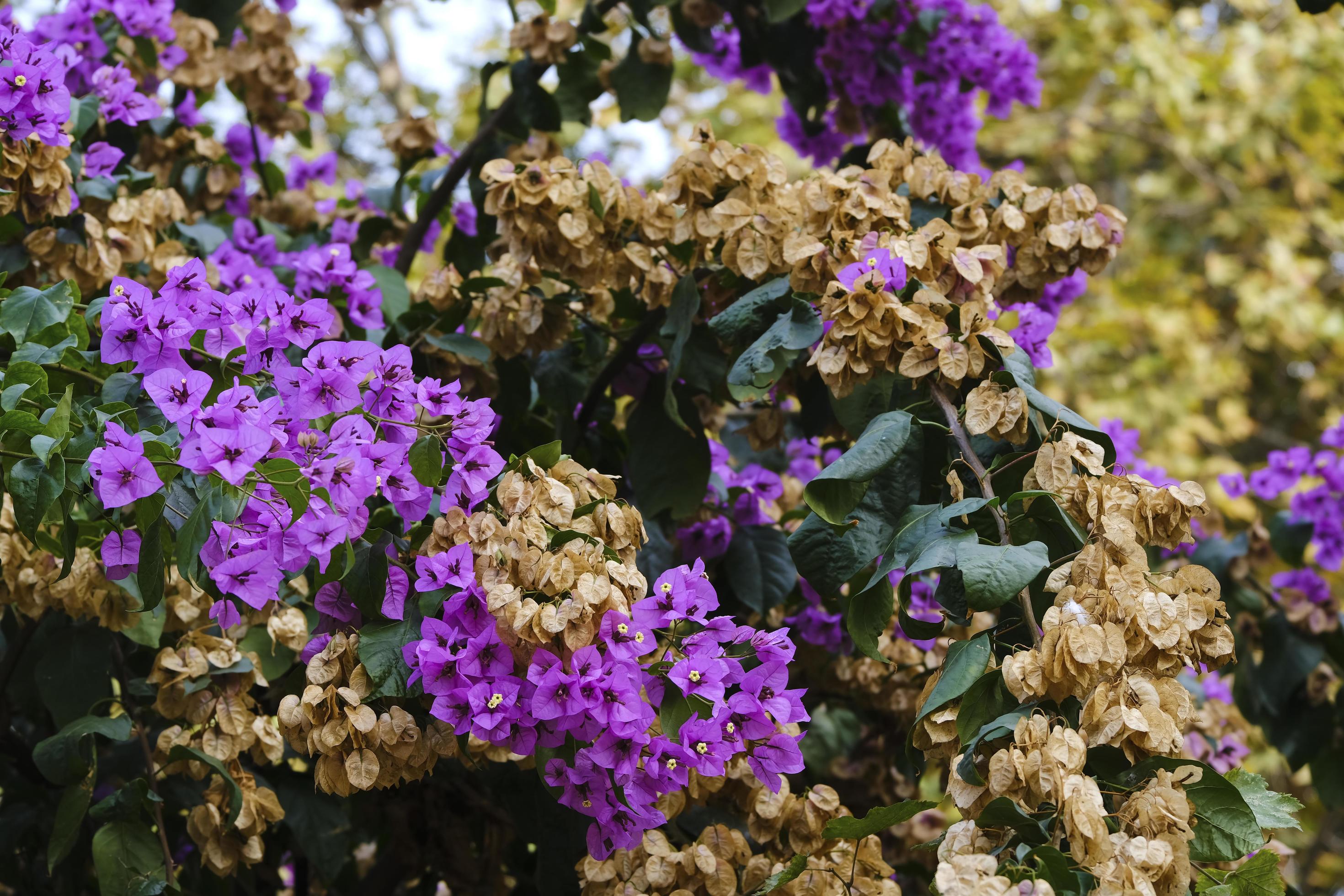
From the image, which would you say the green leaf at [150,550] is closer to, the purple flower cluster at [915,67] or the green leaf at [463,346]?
the green leaf at [463,346]

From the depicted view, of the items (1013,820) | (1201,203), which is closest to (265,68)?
(1013,820)

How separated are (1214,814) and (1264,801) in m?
0.08

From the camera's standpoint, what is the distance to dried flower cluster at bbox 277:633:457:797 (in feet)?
3.05

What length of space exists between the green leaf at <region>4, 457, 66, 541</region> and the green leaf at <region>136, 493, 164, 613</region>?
0.06 m

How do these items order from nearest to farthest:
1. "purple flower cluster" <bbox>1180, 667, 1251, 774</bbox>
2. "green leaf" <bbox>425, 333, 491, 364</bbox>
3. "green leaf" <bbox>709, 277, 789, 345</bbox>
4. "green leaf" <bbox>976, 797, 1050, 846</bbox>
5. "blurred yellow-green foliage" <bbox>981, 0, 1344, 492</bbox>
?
"green leaf" <bbox>976, 797, 1050, 846</bbox> < "green leaf" <bbox>709, 277, 789, 345</bbox> < "green leaf" <bbox>425, 333, 491, 364</bbox> < "purple flower cluster" <bbox>1180, 667, 1251, 774</bbox> < "blurred yellow-green foliage" <bbox>981, 0, 1344, 492</bbox>

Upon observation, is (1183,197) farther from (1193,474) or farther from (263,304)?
(263,304)

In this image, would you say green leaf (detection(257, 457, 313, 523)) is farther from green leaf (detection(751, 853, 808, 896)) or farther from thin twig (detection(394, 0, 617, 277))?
thin twig (detection(394, 0, 617, 277))

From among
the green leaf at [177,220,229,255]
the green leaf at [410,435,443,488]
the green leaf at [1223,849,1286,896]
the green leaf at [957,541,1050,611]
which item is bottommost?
the green leaf at [1223,849,1286,896]

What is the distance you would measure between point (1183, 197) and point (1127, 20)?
1.10 metres

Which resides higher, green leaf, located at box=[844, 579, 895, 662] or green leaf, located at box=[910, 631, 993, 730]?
green leaf, located at box=[910, 631, 993, 730]

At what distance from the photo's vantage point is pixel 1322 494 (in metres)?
1.97

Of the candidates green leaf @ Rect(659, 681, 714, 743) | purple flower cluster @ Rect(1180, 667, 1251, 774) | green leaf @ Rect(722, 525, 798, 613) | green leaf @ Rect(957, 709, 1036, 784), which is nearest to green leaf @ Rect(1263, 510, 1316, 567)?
purple flower cluster @ Rect(1180, 667, 1251, 774)

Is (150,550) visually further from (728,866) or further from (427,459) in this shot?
(728,866)

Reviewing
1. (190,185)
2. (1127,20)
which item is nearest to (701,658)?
(190,185)
